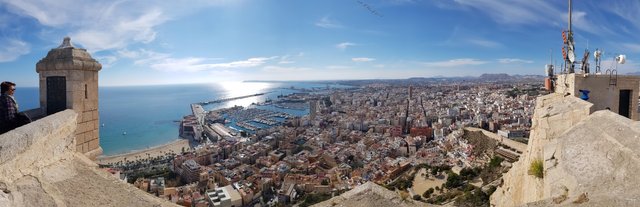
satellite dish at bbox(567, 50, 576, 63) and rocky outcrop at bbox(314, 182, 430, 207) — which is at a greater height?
satellite dish at bbox(567, 50, 576, 63)

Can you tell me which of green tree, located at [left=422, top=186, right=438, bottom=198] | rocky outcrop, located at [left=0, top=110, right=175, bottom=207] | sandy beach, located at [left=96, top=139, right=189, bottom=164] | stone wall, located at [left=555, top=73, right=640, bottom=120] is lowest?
sandy beach, located at [left=96, top=139, right=189, bottom=164]

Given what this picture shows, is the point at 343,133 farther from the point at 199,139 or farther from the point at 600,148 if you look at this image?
the point at 600,148

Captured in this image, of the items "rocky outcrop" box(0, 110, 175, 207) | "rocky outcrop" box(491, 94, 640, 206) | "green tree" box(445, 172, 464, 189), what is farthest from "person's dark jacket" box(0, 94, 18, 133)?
"green tree" box(445, 172, 464, 189)

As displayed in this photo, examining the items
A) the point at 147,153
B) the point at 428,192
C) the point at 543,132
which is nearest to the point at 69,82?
the point at 543,132

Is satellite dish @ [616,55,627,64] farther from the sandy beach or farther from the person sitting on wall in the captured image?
the sandy beach

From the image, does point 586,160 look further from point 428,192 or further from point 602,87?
point 428,192

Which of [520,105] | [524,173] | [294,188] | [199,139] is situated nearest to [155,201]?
[524,173]
